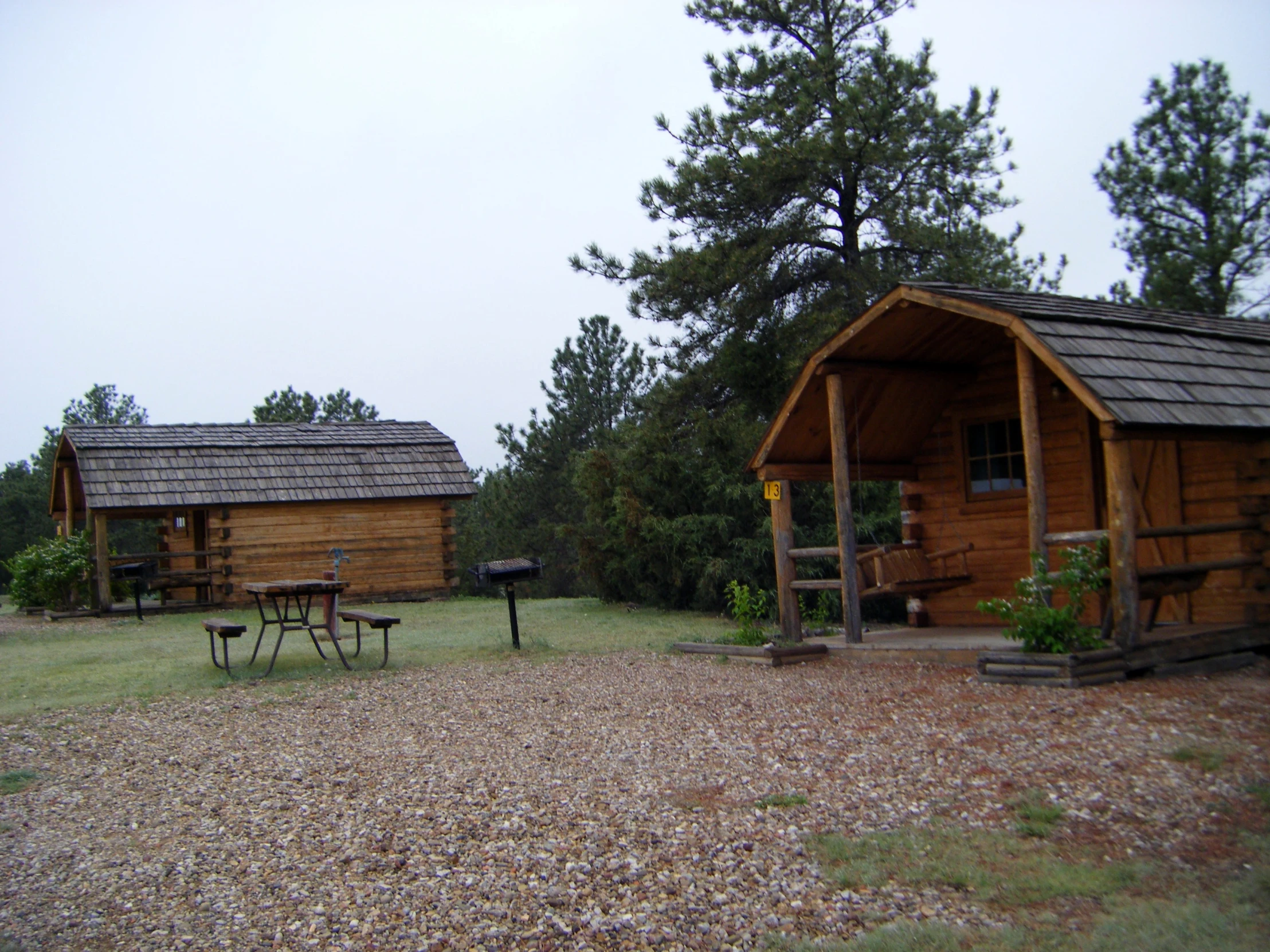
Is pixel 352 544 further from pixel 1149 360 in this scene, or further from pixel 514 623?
pixel 1149 360

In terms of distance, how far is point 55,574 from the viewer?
65.4 feet

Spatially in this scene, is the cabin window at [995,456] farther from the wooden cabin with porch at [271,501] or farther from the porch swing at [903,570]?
the wooden cabin with porch at [271,501]

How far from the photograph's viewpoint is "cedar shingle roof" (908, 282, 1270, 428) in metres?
8.86

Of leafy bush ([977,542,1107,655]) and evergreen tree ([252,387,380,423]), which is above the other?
evergreen tree ([252,387,380,423])

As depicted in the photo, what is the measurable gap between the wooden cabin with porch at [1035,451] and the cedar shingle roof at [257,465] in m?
12.0

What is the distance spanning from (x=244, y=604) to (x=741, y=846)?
59.5 ft

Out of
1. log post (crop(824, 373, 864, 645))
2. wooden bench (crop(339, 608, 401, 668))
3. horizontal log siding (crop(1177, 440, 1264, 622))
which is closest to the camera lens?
horizontal log siding (crop(1177, 440, 1264, 622))

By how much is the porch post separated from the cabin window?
11.0 ft

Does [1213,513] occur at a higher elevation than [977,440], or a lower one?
lower

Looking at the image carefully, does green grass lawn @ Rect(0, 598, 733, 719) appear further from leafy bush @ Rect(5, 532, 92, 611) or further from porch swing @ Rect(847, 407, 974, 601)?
porch swing @ Rect(847, 407, 974, 601)

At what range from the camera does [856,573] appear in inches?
449

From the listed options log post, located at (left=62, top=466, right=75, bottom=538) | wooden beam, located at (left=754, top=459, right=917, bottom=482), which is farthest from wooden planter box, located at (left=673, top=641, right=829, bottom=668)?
log post, located at (left=62, top=466, right=75, bottom=538)

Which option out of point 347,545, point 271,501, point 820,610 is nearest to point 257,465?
point 271,501

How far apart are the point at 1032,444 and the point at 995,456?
120 inches
